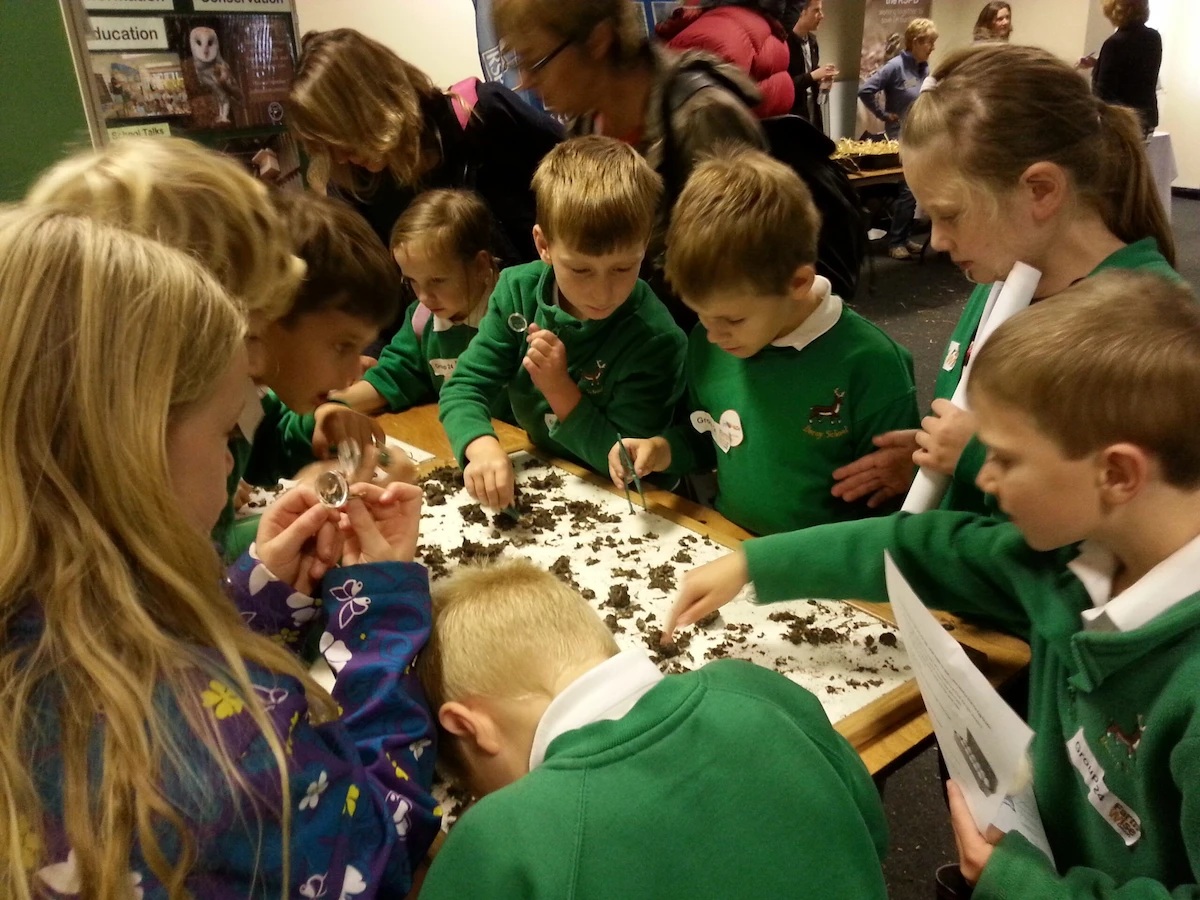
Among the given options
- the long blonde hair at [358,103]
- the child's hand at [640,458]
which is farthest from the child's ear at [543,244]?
the long blonde hair at [358,103]

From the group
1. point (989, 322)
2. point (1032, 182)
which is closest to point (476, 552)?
point (989, 322)

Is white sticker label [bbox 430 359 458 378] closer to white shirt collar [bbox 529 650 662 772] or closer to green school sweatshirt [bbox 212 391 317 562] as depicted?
green school sweatshirt [bbox 212 391 317 562]

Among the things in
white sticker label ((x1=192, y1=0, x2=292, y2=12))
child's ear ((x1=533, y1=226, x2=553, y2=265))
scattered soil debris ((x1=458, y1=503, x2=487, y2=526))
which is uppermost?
white sticker label ((x1=192, y1=0, x2=292, y2=12))

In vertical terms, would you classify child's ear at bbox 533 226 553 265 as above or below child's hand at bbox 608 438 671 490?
above

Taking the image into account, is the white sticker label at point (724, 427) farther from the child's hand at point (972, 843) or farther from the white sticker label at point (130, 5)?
the white sticker label at point (130, 5)

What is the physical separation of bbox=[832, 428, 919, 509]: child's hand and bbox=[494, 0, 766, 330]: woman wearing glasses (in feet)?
2.05

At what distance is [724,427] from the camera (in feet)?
4.92

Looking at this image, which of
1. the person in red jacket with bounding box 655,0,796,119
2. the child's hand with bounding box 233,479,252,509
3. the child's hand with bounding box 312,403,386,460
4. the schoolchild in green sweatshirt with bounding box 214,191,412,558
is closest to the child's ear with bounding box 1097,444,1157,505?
the schoolchild in green sweatshirt with bounding box 214,191,412,558

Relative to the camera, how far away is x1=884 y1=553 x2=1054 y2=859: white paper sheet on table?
714 mm

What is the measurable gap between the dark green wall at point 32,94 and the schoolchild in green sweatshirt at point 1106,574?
2251 mm

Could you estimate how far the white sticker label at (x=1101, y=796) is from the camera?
2.55 feet

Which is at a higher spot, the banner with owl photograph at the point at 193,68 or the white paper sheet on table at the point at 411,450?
the banner with owl photograph at the point at 193,68

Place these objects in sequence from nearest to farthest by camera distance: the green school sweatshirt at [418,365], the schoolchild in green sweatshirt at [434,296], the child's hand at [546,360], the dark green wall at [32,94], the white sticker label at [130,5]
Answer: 1. the child's hand at [546,360]
2. the schoolchild in green sweatshirt at [434,296]
3. the green school sweatshirt at [418,365]
4. the dark green wall at [32,94]
5. the white sticker label at [130,5]

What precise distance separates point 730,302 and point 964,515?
49 centimetres
